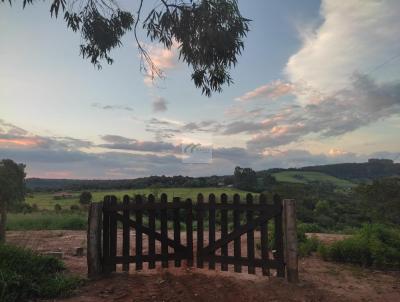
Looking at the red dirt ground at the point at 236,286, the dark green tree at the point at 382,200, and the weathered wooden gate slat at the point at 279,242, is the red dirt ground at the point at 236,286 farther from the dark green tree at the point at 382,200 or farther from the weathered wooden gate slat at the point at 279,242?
the dark green tree at the point at 382,200

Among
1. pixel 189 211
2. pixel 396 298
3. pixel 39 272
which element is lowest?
pixel 396 298

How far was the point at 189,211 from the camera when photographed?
26.4 feet

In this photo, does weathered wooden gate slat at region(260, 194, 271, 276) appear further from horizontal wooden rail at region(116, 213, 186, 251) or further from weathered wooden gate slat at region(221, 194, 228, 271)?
horizontal wooden rail at region(116, 213, 186, 251)

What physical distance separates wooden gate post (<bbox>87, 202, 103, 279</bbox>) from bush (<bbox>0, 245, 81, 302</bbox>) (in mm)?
471

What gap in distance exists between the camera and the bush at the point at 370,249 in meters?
8.66

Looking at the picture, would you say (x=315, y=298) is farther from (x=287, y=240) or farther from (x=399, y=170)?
(x=399, y=170)

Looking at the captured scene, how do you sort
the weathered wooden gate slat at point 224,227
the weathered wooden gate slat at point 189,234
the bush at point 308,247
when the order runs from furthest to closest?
the bush at point 308,247 < the weathered wooden gate slat at point 189,234 < the weathered wooden gate slat at point 224,227

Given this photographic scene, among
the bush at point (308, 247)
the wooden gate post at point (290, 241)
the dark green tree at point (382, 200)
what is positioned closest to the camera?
the wooden gate post at point (290, 241)

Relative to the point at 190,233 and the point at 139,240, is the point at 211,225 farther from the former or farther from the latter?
the point at 139,240

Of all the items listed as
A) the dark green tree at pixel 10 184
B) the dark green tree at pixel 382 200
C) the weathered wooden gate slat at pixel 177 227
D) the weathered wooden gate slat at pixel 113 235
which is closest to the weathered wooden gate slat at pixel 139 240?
the weathered wooden gate slat at pixel 113 235

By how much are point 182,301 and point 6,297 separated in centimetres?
259

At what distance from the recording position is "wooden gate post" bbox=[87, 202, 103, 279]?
7.43m

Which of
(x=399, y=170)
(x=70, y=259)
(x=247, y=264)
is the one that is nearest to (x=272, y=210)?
(x=247, y=264)

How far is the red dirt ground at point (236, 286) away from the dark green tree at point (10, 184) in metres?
4.02
